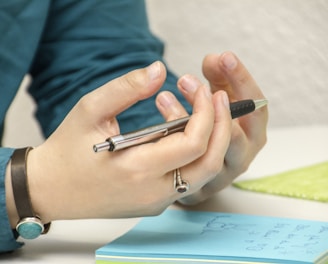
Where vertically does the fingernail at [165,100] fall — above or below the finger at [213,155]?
above

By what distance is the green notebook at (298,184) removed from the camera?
602mm

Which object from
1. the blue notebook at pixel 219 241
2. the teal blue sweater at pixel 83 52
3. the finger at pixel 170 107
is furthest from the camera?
the teal blue sweater at pixel 83 52

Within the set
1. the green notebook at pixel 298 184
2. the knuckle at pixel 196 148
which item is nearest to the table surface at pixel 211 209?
the green notebook at pixel 298 184

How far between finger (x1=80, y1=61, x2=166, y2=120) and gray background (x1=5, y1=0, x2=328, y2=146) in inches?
9.9

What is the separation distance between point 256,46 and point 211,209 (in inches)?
19.6

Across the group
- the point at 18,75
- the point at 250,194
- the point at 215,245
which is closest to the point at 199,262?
the point at 215,245

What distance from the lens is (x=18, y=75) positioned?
726 mm

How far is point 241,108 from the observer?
1.63ft

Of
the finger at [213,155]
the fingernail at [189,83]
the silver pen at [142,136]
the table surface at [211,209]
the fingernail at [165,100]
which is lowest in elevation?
the table surface at [211,209]

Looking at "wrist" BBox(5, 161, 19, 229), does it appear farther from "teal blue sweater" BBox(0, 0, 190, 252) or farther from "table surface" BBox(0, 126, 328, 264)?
"teal blue sweater" BBox(0, 0, 190, 252)

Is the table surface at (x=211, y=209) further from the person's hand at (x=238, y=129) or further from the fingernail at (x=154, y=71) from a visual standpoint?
the fingernail at (x=154, y=71)

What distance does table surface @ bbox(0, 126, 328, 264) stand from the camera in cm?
49

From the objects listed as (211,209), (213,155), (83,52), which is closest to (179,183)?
(213,155)

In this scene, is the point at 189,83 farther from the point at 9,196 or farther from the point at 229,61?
the point at 9,196
